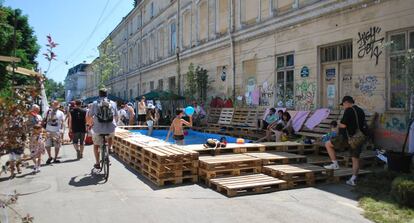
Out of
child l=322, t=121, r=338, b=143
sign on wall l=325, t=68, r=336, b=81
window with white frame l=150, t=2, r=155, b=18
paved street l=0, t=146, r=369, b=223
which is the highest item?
window with white frame l=150, t=2, r=155, b=18

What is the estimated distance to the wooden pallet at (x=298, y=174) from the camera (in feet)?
27.6

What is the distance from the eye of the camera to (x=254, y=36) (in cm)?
1955

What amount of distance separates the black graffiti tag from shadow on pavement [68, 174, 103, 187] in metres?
8.71

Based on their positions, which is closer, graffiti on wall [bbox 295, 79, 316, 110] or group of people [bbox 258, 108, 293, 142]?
group of people [bbox 258, 108, 293, 142]

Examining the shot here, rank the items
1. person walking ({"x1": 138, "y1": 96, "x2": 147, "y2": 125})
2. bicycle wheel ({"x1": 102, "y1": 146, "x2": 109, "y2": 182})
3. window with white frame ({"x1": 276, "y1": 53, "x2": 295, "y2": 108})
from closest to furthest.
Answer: bicycle wheel ({"x1": 102, "y1": 146, "x2": 109, "y2": 182}), window with white frame ({"x1": 276, "y1": 53, "x2": 295, "y2": 108}), person walking ({"x1": 138, "y1": 96, "x2": 147, "y2": 125})

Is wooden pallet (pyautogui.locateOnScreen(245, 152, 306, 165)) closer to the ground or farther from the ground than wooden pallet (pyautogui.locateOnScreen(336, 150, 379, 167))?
farther from the ground

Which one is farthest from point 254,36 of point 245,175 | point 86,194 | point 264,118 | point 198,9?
point 86,194

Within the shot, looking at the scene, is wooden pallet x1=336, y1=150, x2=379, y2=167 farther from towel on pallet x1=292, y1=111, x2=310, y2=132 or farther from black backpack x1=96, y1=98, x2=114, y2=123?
black backpack x1=96, y1=98, x2=114, y2=123

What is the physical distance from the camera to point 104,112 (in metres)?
9.69

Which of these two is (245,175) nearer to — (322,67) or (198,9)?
(322,67)

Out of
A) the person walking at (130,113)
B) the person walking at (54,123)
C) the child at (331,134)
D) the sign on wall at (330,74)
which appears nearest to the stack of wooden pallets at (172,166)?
the child at (331,134)

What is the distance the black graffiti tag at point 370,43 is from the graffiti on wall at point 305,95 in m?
2.66

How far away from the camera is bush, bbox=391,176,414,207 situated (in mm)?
6758

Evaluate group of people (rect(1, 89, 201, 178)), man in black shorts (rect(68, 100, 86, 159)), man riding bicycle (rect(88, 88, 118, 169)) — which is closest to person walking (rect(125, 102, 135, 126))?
group of people (rect(1, 89, 201, 178))
